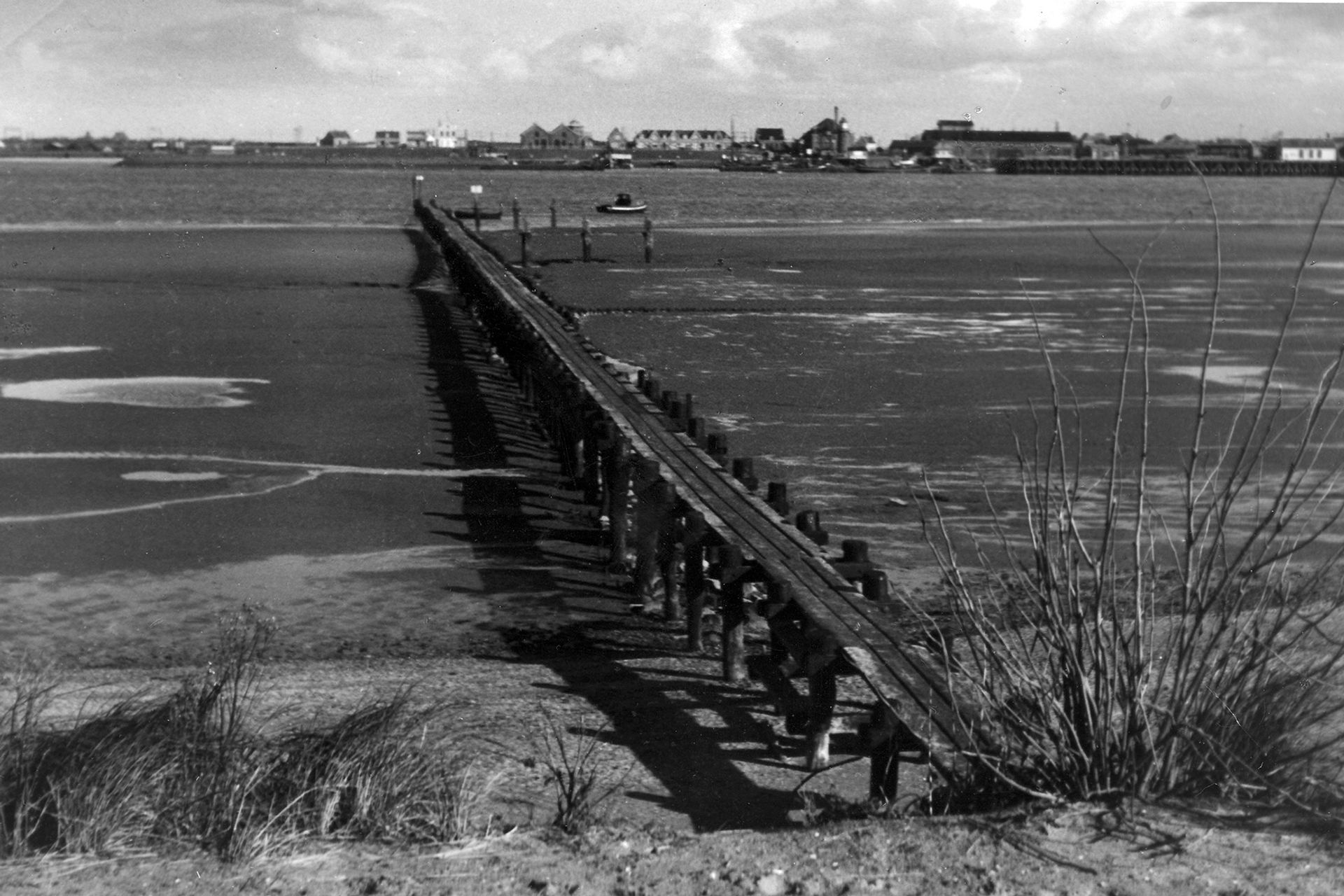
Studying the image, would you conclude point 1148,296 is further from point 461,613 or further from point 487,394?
point 461,613

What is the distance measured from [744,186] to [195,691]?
130441 millimetres

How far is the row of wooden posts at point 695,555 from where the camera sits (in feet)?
21.4

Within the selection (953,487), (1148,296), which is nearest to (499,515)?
(953,487)

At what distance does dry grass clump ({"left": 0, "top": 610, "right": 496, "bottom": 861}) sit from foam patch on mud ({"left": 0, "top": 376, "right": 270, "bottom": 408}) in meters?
12.1

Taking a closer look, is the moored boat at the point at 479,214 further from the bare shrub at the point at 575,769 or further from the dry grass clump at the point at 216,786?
the dry grass clump at the point at 216,786

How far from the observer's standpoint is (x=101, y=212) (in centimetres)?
7419

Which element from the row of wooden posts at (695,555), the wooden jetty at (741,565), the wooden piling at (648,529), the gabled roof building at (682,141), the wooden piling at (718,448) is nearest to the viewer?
the wooden jetty at (741,565)

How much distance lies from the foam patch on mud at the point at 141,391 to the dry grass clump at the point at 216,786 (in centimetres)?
1206

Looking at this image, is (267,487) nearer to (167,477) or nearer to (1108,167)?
(167,477)

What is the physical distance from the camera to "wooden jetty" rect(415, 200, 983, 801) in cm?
571

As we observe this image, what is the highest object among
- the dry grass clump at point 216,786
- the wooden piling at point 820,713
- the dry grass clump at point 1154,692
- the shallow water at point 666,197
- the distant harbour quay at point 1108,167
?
the distant harbour quay at point 1108,167

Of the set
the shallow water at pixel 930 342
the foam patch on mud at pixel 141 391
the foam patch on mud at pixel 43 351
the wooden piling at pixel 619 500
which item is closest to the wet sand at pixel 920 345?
the shallow water at pixel 930 342

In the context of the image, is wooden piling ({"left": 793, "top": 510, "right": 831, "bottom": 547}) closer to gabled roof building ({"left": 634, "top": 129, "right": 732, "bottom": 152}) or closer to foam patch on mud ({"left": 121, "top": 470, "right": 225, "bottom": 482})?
foam patch on mud ({"left": 121, "top": 470, "right": 225, "bottom": 482})

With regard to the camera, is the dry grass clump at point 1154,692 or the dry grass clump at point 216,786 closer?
the dry grass clump at point 216,786
